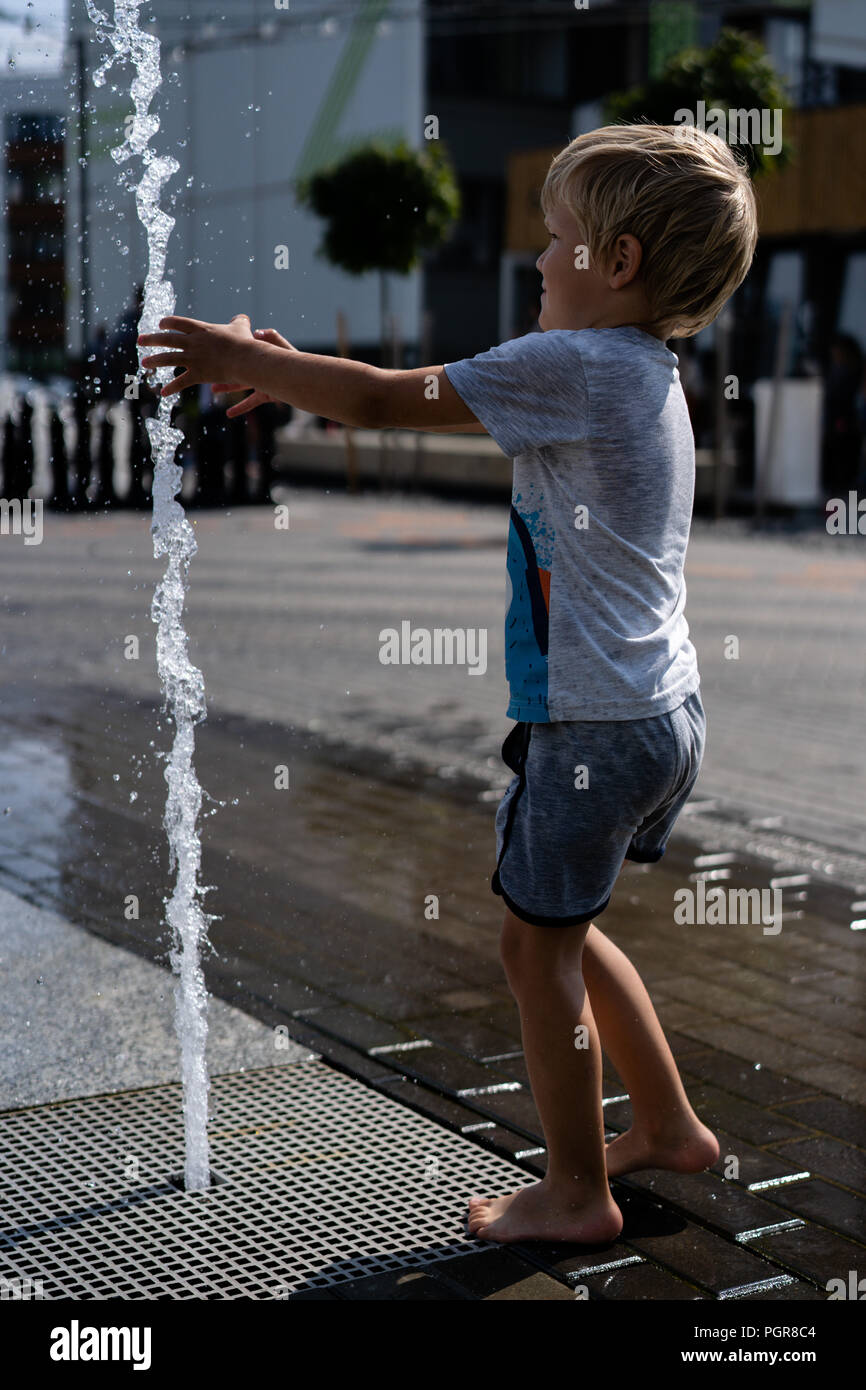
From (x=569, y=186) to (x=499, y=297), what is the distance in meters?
39.3

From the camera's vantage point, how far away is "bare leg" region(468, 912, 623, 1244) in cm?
274

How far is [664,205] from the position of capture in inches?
102

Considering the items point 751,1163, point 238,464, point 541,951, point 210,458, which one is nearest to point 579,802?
point 541,951

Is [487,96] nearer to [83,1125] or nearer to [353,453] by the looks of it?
[353,453]

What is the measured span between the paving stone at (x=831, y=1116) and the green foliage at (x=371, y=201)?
61.9 feet

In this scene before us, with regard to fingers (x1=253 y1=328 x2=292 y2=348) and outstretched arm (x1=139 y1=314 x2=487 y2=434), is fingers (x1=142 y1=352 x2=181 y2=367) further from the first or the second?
fingers (x1=253 y1=328 x2=292 y2=348)

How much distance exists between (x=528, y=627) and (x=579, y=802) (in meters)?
0.28

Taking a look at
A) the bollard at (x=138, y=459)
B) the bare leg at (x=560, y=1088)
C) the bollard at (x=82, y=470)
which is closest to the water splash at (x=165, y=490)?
the bare leg at (x=560, y=1088)

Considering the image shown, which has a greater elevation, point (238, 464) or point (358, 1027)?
point (238, 464)

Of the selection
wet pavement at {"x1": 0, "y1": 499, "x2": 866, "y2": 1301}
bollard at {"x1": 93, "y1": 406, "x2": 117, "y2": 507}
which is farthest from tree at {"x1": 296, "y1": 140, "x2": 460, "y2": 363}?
wet pavement at {"x1": 0, "y1": 499, "x2": 866, "y2": 1301}

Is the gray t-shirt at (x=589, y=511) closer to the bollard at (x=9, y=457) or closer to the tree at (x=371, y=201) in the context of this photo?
the bollard at (x=9, y=457)

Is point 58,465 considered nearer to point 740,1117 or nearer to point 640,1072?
point 740,1117

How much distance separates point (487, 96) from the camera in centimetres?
4062

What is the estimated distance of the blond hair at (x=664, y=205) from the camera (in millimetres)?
2580
